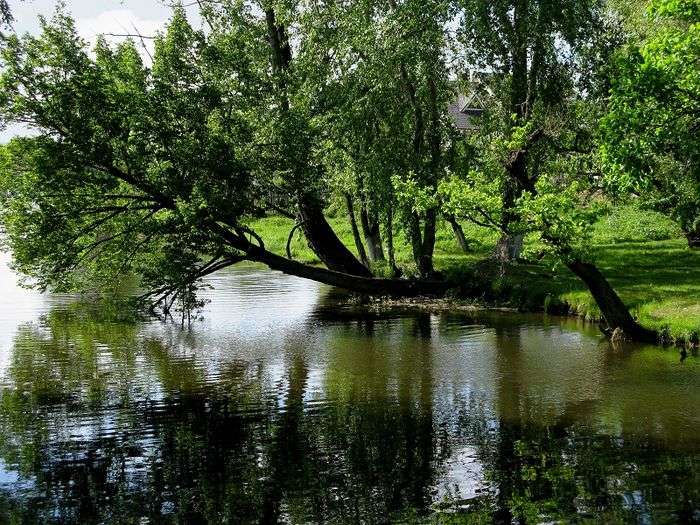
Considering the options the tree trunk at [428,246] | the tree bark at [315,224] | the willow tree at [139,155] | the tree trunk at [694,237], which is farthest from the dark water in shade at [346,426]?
the tree trunk at [694,237]

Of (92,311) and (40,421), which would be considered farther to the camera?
(92,311)

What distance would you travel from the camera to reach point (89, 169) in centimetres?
2280

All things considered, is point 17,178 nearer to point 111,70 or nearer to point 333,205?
point 111,70

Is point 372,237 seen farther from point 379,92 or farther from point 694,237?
point 694,237

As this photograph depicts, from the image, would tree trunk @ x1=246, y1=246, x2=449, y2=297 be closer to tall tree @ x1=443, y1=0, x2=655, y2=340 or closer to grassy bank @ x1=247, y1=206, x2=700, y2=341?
grassy bank @ x1=247, y1=206, x2=700, y2=341

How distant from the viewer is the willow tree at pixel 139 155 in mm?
21797

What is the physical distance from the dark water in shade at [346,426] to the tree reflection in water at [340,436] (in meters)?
0.04

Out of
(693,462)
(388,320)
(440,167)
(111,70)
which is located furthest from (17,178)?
(693,462)

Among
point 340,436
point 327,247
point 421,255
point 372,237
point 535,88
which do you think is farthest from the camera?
point 372,237

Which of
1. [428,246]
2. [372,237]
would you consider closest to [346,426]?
[428,246]

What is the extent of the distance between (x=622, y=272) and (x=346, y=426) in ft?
58.1

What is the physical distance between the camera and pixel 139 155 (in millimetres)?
22562

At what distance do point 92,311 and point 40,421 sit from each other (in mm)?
12043

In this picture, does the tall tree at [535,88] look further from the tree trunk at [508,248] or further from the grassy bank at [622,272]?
the tree trunk at [508,248]
